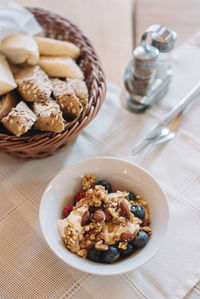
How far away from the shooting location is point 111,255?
1.85 ft

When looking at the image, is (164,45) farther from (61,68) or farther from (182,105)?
(61,68)

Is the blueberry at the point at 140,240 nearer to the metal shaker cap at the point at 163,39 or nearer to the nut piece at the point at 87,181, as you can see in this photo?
the nut piece at the point at 87,181

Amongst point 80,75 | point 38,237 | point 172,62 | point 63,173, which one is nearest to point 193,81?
point 172,62

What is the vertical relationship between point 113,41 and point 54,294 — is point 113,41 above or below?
above

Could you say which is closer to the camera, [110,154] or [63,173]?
[63,173]

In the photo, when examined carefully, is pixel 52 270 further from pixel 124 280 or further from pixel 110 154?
pixel 110 154

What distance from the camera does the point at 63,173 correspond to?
657 mm

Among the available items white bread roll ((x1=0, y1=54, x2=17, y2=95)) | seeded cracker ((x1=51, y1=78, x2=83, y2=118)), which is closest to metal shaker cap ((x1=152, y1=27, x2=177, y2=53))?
seeded cracker ((x1=51, y1=78, x2=83, y2=118))

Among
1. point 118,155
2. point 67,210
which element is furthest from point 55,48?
point 67,210

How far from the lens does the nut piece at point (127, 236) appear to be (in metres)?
0.57

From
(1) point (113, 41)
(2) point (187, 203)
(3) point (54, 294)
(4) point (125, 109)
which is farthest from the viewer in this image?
(1) point (113, 41)

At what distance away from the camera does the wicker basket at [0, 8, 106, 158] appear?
669 millimetres

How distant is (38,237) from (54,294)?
Answer: 12cm

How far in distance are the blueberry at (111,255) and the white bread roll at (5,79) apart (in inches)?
16.2
